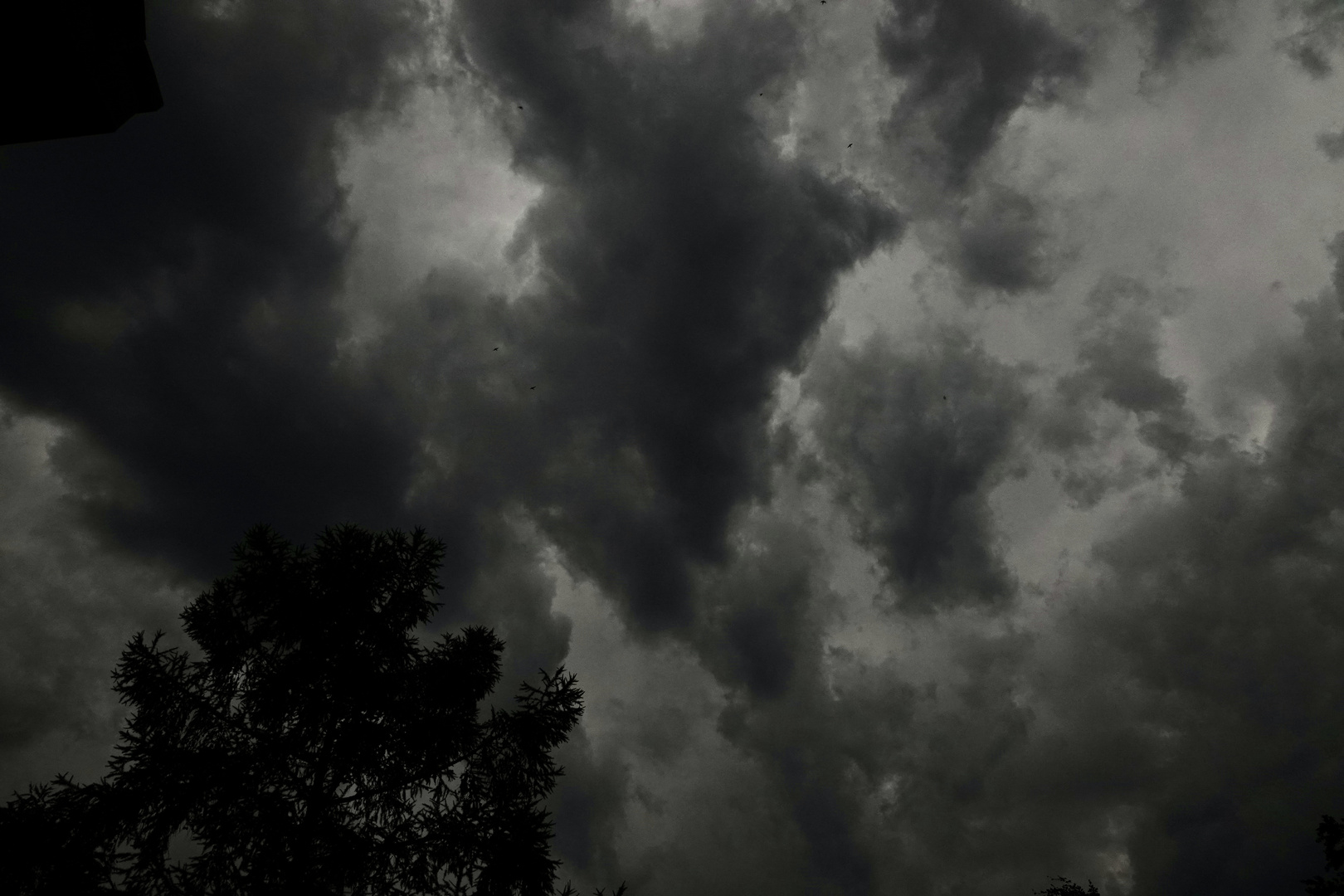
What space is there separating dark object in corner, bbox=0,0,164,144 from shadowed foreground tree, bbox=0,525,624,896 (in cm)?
922

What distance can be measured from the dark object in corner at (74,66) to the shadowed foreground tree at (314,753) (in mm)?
9224

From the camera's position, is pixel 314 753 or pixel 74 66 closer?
pixel 74 66

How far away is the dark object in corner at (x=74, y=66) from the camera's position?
93.6 inches

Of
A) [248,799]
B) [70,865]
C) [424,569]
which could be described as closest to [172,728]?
[248,799]

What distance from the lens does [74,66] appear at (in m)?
2.50

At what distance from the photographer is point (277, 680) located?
34.1 feet

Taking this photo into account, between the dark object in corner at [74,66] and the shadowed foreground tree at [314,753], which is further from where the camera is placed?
the shadowed foreground tree at [314,753]

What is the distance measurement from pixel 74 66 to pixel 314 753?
1045 centimetres

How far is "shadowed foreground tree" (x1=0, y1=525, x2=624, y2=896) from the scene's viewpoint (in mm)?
8961

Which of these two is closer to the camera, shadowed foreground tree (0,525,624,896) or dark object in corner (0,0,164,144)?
dark object in corner (0,0,164,144)

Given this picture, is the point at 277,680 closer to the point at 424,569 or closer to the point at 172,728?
the point at 172,728

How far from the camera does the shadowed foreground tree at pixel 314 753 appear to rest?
8.96m

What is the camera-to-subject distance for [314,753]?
33.2ft

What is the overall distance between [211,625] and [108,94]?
11399 millimetres
